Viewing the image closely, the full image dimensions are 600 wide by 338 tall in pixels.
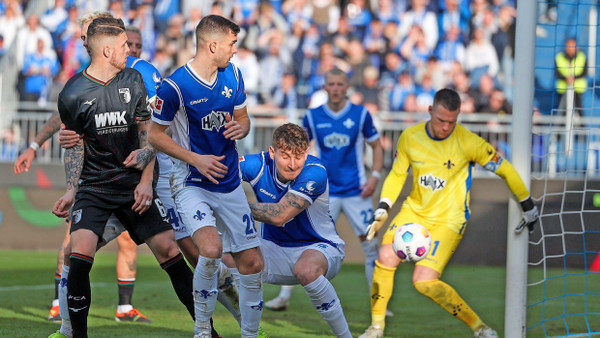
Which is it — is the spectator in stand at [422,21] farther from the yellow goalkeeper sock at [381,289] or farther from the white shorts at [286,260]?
the white shorts at [286,260]

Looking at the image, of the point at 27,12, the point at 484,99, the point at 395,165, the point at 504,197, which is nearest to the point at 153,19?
the point at 27,12

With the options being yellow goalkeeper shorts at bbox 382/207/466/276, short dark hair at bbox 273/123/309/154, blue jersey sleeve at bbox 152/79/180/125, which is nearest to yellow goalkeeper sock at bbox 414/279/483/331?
yellow goalkeeper shorts at bbox 382/207/466/276

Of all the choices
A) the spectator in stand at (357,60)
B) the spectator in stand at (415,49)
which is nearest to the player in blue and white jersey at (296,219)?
the spectator in stand at (357,60)

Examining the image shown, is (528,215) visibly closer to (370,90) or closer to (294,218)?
(294,218)

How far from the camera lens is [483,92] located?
1434 cm

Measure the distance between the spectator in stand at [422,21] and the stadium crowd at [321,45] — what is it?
0.06ft

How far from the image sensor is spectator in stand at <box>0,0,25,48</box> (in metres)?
15.7

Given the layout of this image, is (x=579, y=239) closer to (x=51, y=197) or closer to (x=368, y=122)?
(x=368, y=122)

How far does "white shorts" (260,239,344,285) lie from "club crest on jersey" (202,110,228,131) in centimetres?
97

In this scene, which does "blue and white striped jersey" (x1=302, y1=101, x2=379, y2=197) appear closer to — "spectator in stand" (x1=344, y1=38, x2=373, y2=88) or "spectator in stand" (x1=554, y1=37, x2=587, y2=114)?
Answer: "spectator in stand" (x1=554, y1=37, x2=587, y2=114)

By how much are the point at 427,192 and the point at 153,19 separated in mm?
10390

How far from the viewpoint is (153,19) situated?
16.3 metres

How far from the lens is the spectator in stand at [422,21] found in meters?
15.4

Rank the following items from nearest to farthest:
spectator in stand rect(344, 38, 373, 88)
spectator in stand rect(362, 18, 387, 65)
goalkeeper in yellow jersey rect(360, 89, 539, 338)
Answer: goalkeeper in yellow jersey rect(360, 89, 539, 338)
spectator in stand rect(344, 38, 373, 88)
spectator in stand rect(362, 18, 387, 65)
